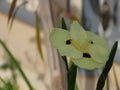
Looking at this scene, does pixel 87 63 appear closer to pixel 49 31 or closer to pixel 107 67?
pixel 107 67

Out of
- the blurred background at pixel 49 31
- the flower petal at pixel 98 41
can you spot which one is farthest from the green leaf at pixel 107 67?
the blurred background at pixel 49 31

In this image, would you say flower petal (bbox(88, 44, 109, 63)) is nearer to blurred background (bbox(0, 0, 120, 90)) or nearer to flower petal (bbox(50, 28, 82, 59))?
flower petal (bbox(50, 28, 82, 59))

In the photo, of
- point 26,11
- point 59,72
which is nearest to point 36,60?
point 26,11

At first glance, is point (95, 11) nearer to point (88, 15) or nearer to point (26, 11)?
point (88, 15)

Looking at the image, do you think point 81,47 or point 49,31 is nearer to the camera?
point 81,47

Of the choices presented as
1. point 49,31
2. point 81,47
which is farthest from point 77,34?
point 49,31

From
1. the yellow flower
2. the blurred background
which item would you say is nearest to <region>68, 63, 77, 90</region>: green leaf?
the yellow flower
